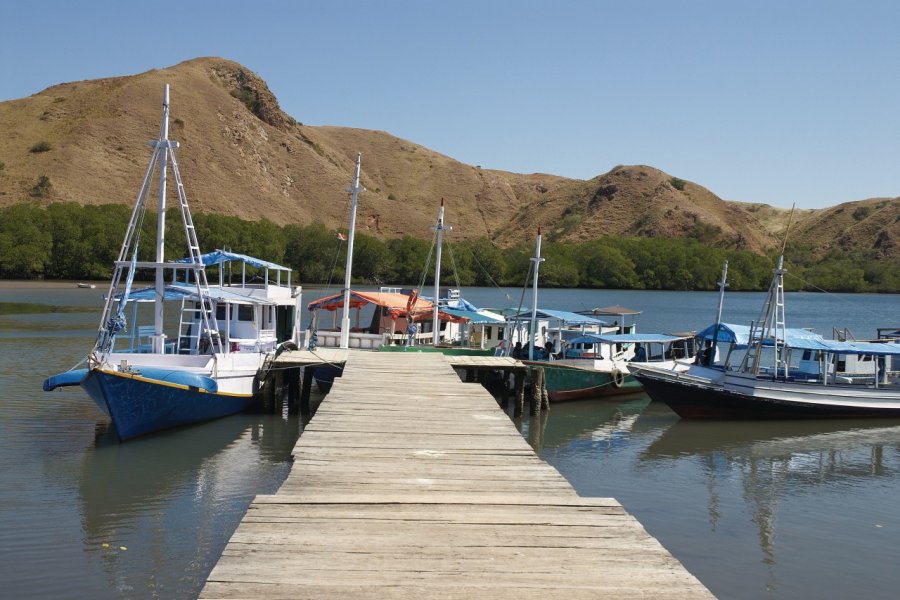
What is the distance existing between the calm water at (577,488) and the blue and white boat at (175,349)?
73 centimetres

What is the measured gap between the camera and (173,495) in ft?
55.5

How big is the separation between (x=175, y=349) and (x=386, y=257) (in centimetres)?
11328

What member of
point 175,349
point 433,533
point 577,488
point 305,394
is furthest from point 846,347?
point 433,533

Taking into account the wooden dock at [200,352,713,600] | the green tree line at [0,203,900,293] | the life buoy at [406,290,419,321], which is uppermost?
the green tree line at [0,203,900,293]

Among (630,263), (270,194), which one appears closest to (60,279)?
(270,194)

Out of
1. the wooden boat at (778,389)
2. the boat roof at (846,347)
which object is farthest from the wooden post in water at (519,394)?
the boat roof at (846,347)

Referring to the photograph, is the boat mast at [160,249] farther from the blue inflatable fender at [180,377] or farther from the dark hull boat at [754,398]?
the dark hull boat at [754,398]

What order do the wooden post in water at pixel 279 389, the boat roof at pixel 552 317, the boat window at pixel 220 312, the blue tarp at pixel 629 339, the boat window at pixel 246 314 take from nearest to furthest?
1. the boat window at pixel 220 312
2. the wooden post in water at pixel 279 389
3. the boat window at pixel 246 314
4. the blue tarp at pixel 629 339
5. the boat roof at pixel 552 317

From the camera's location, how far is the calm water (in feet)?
43.3

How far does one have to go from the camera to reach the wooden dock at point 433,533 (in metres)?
7.74

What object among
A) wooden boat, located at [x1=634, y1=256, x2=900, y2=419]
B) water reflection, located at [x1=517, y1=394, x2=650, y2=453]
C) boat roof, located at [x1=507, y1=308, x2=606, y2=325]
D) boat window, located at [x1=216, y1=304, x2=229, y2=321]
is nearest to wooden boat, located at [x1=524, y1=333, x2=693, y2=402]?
water reflection, located at [x1=517, y1=394, x2=650, y2=453]

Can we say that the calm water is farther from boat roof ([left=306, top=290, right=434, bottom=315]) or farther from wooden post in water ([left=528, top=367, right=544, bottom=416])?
boat roof ([left=306, top=290, right=434, bottom=315])

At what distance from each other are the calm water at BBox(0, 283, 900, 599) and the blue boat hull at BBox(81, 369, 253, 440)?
17.3 inches

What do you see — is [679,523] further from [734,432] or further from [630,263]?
[630,263]
